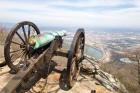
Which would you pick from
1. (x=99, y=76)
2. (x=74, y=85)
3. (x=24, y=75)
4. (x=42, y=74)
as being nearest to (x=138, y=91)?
(x=99, y=76)

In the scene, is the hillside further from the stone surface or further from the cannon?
the cannon

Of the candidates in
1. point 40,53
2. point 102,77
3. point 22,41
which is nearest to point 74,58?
point 40,53

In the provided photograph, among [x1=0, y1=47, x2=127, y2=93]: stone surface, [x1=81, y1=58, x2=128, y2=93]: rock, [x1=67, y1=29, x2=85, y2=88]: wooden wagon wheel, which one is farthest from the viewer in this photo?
[x1=81, y1=58, x2=128, y2=93]: rock

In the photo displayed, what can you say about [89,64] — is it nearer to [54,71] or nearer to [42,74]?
[54,71]

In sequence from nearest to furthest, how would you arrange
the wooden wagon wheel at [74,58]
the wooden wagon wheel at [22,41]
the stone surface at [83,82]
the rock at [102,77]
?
the wooden wagon wheel at [74,58]
the wooden wagon wheel at [22,41]
the stone surface at [83,82]
the rock at [102,77]

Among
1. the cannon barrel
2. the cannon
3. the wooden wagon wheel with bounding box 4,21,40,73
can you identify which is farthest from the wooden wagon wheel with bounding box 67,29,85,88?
the wooden wagon wheel with bounding box 4,21,40,73

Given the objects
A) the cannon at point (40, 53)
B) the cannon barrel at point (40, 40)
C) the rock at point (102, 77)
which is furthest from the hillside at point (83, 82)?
the cannon barrel at point (40, 40)

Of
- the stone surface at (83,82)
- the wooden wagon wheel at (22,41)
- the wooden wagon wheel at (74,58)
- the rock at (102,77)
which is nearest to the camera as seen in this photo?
the wooden wagon wheel at (74,58)

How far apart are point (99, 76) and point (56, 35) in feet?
7.76

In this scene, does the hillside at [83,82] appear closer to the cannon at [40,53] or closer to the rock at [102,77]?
the rock at [102,77]

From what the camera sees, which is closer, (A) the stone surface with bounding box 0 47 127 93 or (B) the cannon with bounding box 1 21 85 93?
(B) the cannon with bounding box 1 21 85 93

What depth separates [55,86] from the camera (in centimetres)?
718

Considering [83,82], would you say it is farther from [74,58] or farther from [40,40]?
[40,40]

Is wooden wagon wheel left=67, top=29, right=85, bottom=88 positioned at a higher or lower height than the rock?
higher
